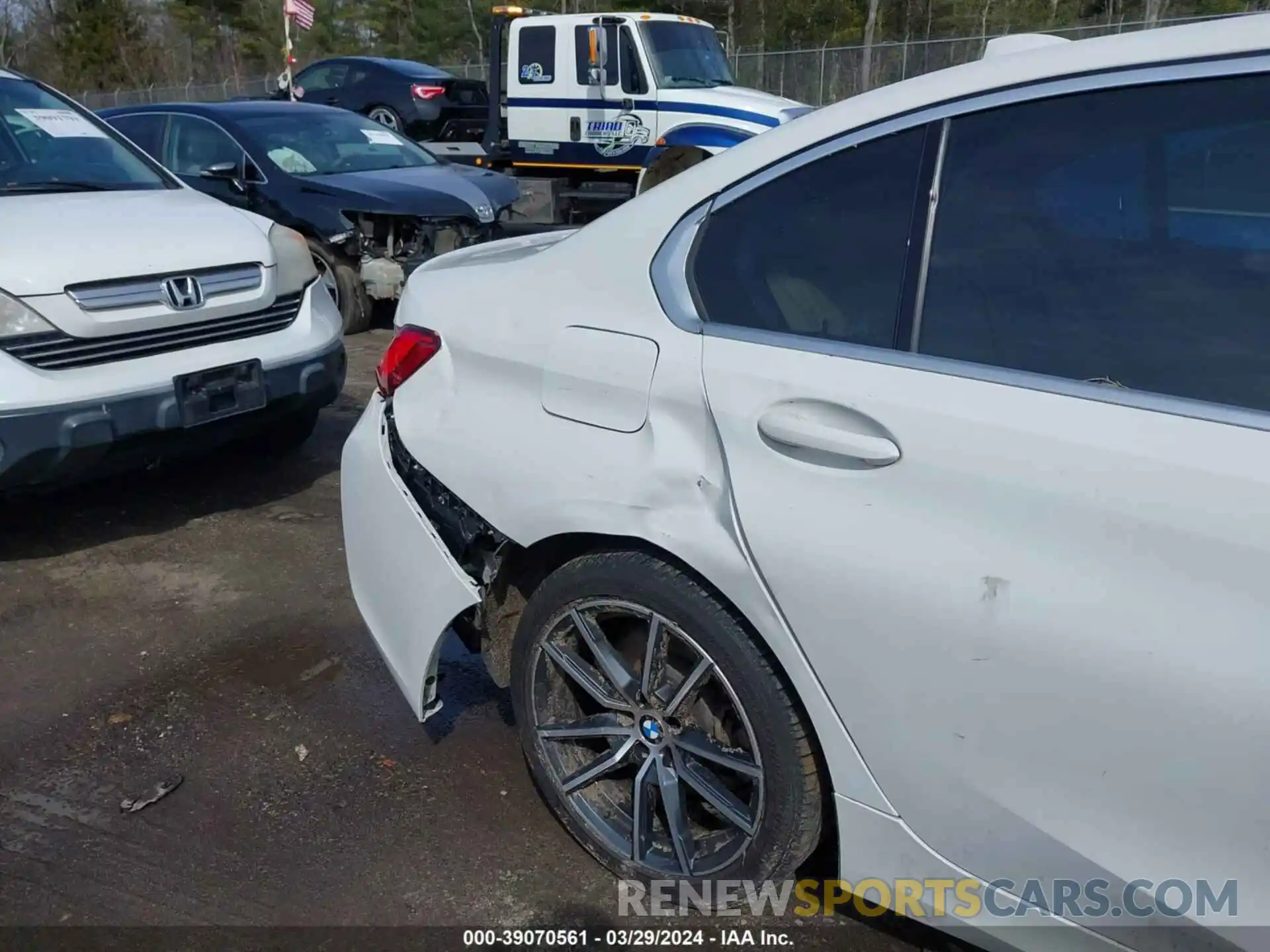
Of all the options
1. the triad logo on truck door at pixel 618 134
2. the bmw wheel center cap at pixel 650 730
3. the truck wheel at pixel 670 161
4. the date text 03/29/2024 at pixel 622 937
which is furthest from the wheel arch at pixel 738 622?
the triad logo on truck door at pixel 618 134

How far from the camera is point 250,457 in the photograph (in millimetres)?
5457

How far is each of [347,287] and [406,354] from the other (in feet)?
17.1

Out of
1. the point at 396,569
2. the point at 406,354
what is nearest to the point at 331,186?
the point at 406,354

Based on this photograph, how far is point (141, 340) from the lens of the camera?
4145mm

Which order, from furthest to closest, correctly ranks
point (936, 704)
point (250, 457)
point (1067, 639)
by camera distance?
point (250, 457) < point (936, 704) < point (1067, 639)

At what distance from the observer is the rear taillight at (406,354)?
8.74ft

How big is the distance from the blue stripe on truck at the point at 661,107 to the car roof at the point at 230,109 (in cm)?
463

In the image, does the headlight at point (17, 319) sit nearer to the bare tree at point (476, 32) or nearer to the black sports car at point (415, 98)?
the black sports car at point (415, 98)

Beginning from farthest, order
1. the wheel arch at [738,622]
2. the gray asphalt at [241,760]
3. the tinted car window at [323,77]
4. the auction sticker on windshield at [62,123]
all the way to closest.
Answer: the tinted car window at [323,77], the auction sticker on windshield at [62,123], the gray asphalt at [241,760], the wheel arch at [738,622]

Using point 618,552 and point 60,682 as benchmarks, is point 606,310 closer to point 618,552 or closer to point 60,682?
point 618,552

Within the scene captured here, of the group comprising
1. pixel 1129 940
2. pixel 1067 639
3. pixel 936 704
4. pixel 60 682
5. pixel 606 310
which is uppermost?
pixel 606 310

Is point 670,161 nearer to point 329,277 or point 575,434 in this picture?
point 329,277

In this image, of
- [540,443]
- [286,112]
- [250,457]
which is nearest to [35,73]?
[286,112]

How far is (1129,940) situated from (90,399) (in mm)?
3668
